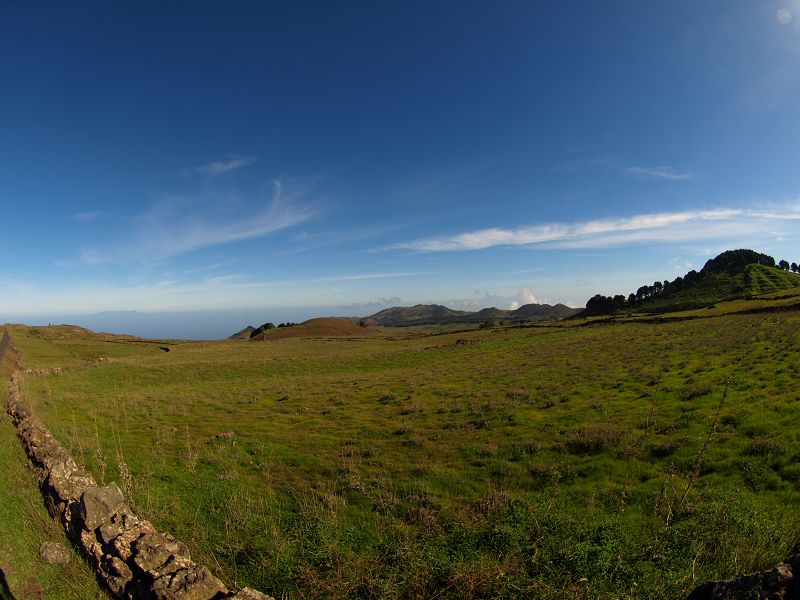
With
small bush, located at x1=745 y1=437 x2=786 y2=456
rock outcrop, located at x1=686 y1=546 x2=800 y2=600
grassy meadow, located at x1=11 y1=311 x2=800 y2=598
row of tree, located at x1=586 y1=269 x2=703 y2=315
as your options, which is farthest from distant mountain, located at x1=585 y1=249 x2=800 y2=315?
rock outcrop, located at x1=686 y1=546 x2=800 y2=600

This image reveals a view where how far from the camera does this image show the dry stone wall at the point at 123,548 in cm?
548

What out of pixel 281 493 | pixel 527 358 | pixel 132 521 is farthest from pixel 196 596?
pixel 527 358

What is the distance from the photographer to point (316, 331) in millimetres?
104000

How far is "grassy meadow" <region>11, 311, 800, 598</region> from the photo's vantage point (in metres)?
6.18

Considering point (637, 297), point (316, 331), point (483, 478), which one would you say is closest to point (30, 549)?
point (483, 478)

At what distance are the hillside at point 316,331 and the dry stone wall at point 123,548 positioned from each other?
8875cm

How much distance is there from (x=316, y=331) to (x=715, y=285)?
482 ft

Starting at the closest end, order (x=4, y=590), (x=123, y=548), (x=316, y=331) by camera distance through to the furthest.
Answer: (x=123, y=548)
(x=4, y=590)
(x=316, y=331)

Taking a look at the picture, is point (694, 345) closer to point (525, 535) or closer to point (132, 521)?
point (525, 535)

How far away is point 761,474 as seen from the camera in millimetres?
8758

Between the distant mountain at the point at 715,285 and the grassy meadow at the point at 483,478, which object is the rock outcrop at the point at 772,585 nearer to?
the grassy meadow at the point at 483,478

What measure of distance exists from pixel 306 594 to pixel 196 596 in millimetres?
1680

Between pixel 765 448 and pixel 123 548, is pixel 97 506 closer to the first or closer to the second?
pixel 123 548

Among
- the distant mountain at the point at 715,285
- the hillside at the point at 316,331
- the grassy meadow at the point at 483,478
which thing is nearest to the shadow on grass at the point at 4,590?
the grassy meadow at the point at 483,478
